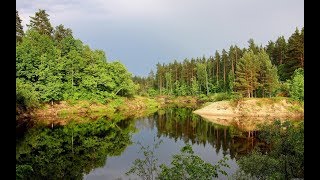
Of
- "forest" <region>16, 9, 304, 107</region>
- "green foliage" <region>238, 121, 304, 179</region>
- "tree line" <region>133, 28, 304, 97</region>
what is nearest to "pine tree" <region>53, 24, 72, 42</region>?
"forest" <region>16, 9, 304, 107</region>

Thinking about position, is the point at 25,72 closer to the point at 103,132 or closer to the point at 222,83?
the point at 103,132

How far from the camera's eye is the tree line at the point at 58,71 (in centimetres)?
6256

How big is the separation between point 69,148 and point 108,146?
459 centimetres

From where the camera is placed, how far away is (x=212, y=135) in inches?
1783

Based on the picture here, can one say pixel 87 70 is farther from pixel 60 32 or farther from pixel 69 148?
pixel 69 148

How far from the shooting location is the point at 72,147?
35938mm

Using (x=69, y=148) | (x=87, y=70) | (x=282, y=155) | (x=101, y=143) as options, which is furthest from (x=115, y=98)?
(x=282, y=155)

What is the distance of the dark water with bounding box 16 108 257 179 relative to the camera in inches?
1062

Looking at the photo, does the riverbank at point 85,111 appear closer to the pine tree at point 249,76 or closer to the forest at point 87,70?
the forest at point 87,70

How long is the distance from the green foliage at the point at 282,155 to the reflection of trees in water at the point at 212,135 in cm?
1436

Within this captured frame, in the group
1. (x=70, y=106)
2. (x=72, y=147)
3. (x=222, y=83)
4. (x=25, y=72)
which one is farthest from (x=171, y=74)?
(x=72, y=147)

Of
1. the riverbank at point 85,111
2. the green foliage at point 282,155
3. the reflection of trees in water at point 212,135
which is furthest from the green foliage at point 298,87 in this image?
the green foliage at point 282,155

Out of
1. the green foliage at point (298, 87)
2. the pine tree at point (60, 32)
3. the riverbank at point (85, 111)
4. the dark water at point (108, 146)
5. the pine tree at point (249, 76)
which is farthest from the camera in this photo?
the pine tree at point (60, 32)
